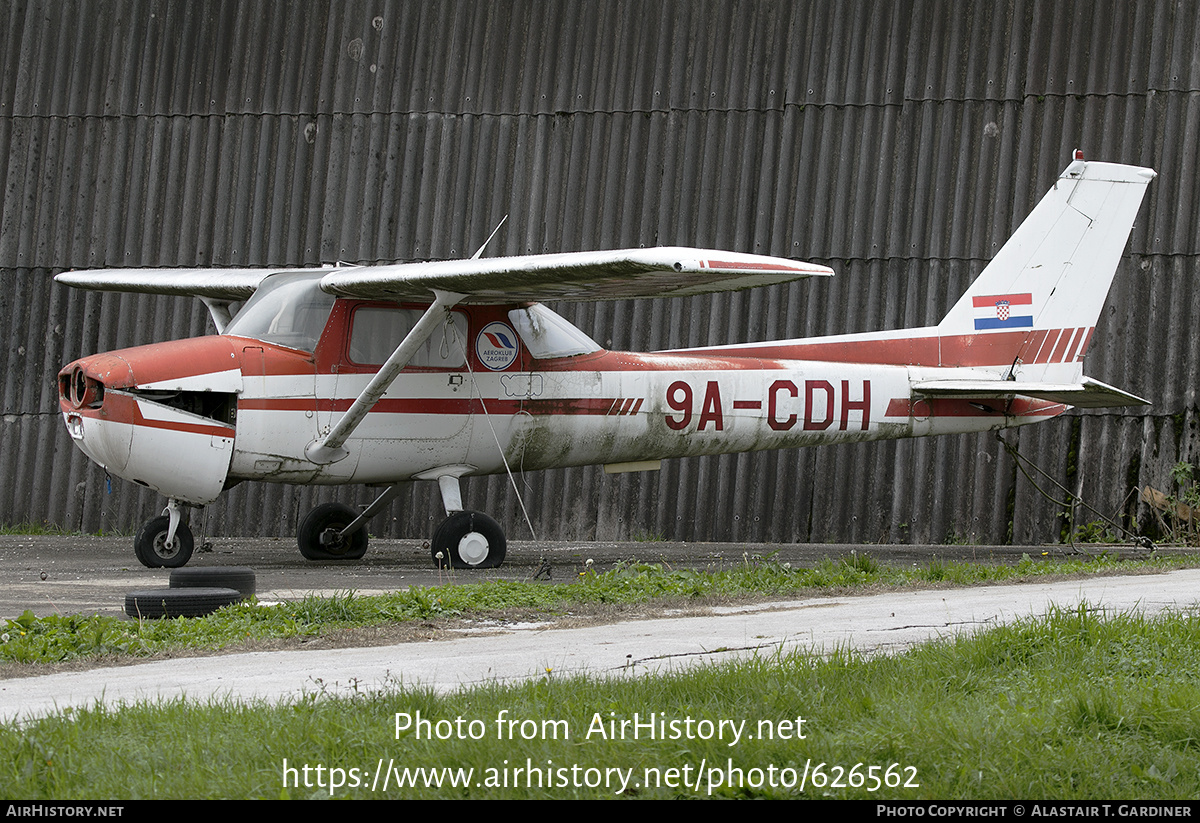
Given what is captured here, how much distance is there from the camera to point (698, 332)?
1527 cm

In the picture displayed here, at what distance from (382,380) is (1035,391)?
20.3ft

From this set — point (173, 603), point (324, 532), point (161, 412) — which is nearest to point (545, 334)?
point (324, 532)

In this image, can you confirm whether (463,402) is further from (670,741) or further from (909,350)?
(670,741)

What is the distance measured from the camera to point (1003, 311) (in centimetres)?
1248

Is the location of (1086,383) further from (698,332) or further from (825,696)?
(825,696)

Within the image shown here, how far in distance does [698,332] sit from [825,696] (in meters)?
11.2

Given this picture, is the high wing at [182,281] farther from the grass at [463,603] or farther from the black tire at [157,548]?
the grass at [463,603]

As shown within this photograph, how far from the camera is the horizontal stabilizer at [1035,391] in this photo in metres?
11.5

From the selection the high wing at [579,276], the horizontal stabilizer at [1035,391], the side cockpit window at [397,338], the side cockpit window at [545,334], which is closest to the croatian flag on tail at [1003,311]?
the horizontal stabilizer at [1035,391]

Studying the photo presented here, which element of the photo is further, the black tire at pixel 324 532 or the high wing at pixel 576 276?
the black tire at pixel 324 532

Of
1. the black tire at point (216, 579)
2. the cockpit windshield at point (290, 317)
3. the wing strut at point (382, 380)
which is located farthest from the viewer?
the cockpit windshield at point (290, 317)

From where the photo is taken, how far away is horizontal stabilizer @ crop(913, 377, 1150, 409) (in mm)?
11531

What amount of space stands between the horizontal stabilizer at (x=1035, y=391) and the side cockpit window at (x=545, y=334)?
3.59 metres

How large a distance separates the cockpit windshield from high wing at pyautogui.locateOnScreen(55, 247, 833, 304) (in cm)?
24
